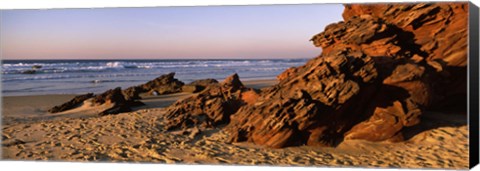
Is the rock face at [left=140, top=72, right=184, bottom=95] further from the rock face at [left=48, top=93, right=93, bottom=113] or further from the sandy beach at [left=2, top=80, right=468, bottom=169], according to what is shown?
the sandy beach at [left=2, top=80, right=468, bottom=169]

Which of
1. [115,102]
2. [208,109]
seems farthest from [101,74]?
[208,109]

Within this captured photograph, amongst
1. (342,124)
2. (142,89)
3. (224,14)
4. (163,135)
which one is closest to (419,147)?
(342,124)

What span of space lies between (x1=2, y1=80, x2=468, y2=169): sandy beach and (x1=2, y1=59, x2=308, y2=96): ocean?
386 cm

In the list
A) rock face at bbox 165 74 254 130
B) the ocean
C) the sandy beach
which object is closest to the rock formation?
the ocean

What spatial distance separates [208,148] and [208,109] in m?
1.54

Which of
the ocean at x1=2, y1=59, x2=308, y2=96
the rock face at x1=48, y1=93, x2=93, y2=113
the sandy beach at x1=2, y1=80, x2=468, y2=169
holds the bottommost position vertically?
the sandy beach at x1=2, y1=80, x2=468, y2=169

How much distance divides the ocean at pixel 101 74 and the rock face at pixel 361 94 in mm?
5933

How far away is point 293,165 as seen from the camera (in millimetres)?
5285

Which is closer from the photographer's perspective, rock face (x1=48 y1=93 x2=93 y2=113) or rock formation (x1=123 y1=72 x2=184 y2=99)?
rock face (x1=48 y1=93 x2=93 y2=113)

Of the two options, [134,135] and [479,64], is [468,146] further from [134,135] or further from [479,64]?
[134,135]

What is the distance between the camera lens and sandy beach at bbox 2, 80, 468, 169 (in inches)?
210

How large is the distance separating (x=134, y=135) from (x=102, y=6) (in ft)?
7.18

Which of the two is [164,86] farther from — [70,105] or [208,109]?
[208,109]

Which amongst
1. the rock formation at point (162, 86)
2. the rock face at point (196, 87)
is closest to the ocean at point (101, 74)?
the rock face at point (196, 87)
